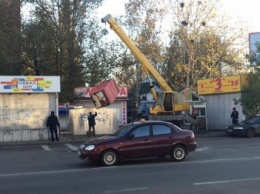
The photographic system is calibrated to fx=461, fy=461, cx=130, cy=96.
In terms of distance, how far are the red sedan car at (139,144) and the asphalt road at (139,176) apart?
321 millimetres

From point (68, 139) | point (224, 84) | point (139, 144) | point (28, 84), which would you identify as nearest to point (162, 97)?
point (224, 84)

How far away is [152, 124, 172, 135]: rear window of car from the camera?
15.5 meters

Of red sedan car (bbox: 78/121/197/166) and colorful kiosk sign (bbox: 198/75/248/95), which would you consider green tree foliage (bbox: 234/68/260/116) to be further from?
red sedan car (bbox: 78/121/197/166)

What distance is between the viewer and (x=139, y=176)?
40.0 ft

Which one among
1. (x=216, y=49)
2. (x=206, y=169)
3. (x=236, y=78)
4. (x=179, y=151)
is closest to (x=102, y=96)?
(x=236, y=78)

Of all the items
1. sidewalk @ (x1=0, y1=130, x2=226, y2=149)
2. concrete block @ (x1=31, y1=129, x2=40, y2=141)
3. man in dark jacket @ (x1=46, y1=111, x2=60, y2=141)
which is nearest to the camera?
sidewalk @ (x1=0, y1=130, x2=226, y2=149)

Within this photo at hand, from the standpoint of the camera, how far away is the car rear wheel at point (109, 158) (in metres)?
14.6

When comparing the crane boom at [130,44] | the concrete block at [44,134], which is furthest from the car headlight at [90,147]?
the crane boom at [130,44]

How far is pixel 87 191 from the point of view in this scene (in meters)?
10.0

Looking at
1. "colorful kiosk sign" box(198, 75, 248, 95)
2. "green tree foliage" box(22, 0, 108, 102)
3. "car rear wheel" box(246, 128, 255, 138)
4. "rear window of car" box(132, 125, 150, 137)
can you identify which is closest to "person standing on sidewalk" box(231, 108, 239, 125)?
"colorful kiosk sign" box(198, 75, 248, 95)

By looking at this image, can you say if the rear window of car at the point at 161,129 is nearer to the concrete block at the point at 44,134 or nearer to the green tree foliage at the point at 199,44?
the concrete block at the point at 44,134

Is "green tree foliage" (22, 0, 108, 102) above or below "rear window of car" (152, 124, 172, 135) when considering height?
above

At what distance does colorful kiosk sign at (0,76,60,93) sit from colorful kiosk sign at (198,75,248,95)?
12587 mm

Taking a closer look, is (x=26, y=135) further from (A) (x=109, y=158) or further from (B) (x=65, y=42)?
(A) (x=109, y=158)
